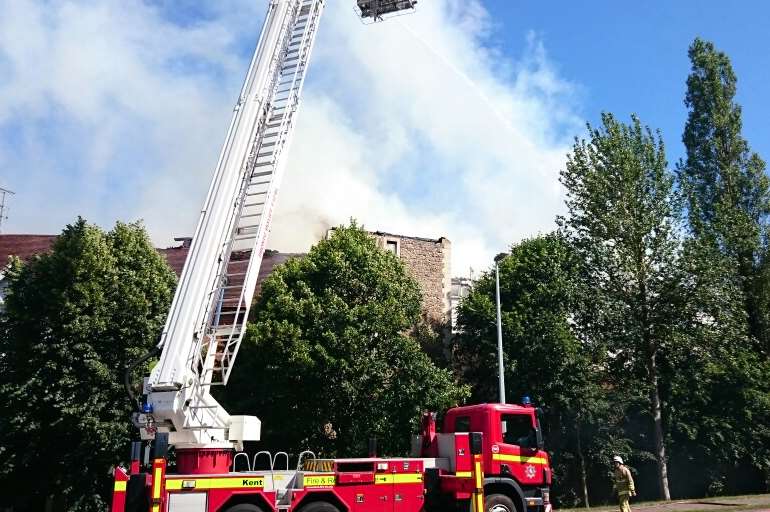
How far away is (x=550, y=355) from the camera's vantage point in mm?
28641

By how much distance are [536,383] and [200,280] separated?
20.5m

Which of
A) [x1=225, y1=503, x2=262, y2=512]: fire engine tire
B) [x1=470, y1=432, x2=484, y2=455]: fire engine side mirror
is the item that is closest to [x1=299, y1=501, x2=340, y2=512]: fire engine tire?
[x1=225, y1=503, x2=262, y2=512]: fire engine tire

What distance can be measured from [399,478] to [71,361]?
1352cm

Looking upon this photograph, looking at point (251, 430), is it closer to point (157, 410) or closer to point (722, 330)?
point (157, 410)

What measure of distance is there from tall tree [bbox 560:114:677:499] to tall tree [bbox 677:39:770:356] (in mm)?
2209

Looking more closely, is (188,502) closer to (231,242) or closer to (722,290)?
(231,242)

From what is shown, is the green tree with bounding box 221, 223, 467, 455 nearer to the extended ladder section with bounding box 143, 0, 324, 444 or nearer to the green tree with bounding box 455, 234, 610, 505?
the green tree with bounding box 455, 234, 610, 505

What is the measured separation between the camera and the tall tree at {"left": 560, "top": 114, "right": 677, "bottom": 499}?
2822 cm

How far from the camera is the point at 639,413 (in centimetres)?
3091

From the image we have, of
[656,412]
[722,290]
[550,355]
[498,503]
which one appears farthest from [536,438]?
[722,290]

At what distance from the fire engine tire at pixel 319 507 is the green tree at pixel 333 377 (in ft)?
39.2

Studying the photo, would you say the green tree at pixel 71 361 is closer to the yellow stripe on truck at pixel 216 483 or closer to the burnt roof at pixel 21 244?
the yellow stripe on truck at pixel 216 483

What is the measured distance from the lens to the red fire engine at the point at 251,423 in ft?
37.1

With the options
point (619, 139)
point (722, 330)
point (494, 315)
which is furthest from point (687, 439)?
point (619, 139)
